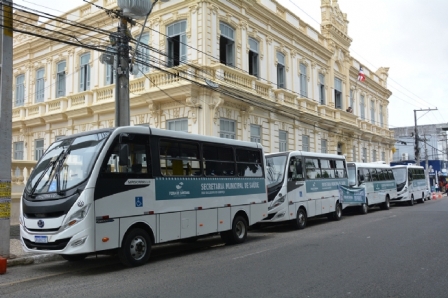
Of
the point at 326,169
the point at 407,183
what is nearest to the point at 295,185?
the point at 326,169

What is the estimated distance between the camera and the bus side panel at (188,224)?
11.2 metres

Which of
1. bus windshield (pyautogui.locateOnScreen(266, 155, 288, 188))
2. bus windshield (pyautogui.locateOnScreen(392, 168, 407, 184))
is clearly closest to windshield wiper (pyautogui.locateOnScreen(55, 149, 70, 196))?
bus windshield (pyautogui.locateOnScreen(266, 155, 288, 188))

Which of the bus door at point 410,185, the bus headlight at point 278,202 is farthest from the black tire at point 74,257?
the bus door at point 410,185

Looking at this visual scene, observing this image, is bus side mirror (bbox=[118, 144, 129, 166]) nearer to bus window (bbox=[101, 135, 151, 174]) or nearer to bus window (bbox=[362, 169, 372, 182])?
bus window (bbox=[101, 135, 151, 174])

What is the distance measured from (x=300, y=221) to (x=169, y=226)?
7.84m

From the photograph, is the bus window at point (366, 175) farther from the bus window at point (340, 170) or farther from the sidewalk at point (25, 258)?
the sidewalk at point (25, 258)

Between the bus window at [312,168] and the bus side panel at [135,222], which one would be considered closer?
the bus side panel at [135,222]

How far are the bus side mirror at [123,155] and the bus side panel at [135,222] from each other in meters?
1.20

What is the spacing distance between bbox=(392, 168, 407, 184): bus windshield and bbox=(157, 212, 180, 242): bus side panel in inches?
937

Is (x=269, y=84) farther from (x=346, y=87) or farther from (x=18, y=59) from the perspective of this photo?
(x=18, y=59)

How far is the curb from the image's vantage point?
10180 millimetres

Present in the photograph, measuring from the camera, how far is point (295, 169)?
1731cm

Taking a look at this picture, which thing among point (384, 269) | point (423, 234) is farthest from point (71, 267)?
point (423, 234)

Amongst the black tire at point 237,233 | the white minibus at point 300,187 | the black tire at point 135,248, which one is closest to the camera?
the black tire at point 135,248
